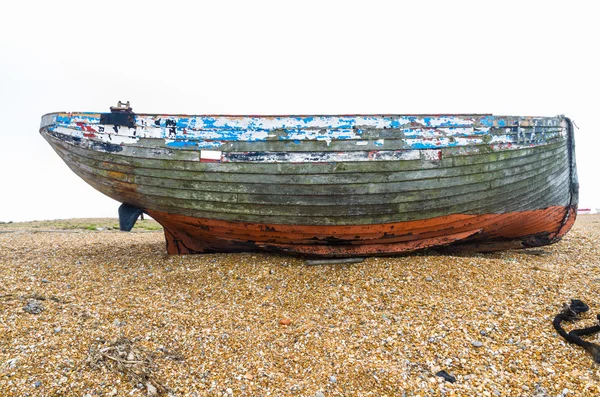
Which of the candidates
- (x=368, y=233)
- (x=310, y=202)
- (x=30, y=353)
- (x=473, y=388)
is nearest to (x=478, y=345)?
(x=473, y=388)

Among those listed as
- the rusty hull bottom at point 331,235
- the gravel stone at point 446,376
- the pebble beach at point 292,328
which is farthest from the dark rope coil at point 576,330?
the rusty hull bottom at point 331,235

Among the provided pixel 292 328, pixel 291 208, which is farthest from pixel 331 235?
pixel 292 328

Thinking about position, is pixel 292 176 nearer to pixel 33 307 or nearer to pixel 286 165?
pixel 286 165

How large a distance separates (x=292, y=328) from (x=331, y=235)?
163 centimetres

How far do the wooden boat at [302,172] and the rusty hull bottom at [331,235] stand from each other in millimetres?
18

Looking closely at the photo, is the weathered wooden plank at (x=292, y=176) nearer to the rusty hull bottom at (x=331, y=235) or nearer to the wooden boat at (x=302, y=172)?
the wooden boat at (x=302, y=172)

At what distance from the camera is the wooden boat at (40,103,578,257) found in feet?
15.4

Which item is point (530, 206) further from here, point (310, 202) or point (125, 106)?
point (125, 106)

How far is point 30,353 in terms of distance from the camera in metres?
2.84

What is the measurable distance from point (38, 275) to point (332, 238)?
343cm

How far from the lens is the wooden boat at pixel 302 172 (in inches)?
184

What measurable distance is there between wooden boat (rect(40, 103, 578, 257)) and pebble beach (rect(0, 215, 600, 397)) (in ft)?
1.41

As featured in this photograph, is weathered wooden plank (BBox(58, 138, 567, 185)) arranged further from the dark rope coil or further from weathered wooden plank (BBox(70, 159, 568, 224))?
the dark rope coil

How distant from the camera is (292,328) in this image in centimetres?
354
